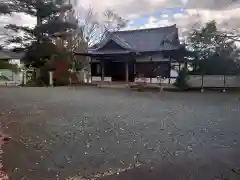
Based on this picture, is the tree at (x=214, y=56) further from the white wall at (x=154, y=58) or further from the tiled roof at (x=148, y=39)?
the white wall at (x=154, y=58)

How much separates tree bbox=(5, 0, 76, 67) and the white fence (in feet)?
26.5

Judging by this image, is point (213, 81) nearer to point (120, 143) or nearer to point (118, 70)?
point (118, 70)

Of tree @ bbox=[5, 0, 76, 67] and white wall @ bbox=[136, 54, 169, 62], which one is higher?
tree @ bbox=[5, 0, 76, 67]

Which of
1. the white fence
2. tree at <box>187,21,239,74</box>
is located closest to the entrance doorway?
tree at <box>187,21,239,74</box>

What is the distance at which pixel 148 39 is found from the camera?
1952cm

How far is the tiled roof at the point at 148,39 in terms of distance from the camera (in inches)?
716

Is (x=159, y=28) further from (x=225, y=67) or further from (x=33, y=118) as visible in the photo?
(x=33, y=118)

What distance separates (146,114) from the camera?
750 cm

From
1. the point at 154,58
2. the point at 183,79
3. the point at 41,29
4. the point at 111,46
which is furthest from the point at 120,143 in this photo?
the point at 111,46

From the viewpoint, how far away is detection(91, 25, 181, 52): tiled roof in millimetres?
18188

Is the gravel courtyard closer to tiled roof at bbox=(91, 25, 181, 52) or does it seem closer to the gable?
tiled roof at bbox=(91, 25, 181, 52)

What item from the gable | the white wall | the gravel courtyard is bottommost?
the gravel courtyard

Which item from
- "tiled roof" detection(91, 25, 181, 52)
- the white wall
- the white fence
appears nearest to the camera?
the white fence

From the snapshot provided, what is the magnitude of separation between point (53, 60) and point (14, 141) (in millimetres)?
13599
